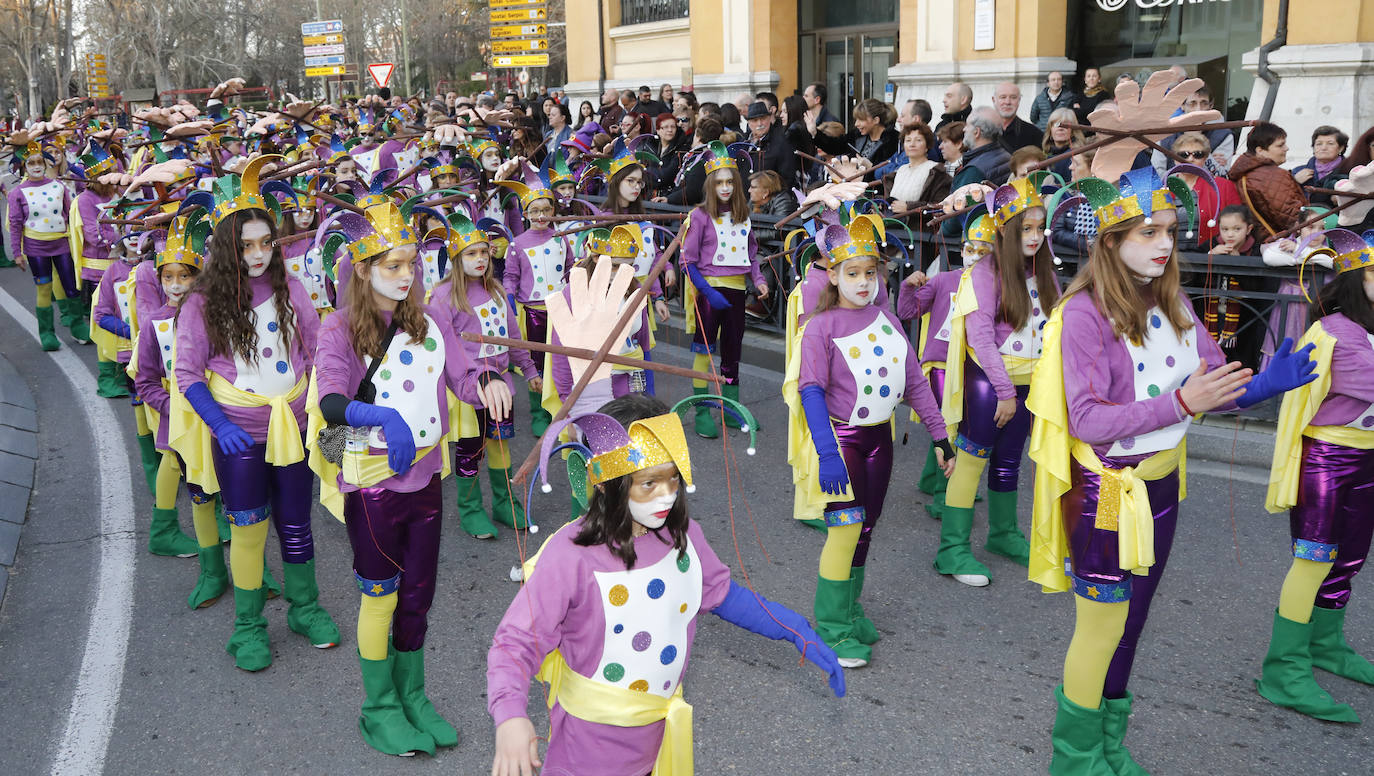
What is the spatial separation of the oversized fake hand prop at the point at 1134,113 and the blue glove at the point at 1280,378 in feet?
3.28

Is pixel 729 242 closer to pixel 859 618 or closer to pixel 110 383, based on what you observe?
pixel 859 618

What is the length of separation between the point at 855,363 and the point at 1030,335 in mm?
1253

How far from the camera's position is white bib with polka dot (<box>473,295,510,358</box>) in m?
6.48

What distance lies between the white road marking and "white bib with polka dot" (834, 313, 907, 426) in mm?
3063

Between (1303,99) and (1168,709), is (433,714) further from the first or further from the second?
(1303,99)

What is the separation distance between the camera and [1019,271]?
539 centimetres

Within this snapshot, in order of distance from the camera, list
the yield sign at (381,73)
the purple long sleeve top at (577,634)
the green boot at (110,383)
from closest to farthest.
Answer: the purple long sleeve top at (577,634)
the green boot at (110,383)
the yield sign at (381,73)

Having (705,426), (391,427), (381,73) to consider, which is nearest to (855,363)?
(391,427)

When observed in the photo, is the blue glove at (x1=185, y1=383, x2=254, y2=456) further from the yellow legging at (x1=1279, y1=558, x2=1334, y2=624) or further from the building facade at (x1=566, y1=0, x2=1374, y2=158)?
the building facade at (x1=566, y1=0, x2=1374, y2=158)

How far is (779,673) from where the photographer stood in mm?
4828

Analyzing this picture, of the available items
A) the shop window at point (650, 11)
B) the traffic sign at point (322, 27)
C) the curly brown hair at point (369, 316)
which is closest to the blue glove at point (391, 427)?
the curly brown hair at point (369, 316)

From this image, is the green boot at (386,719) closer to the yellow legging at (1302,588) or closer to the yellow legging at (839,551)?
the yellow legging at (839,551)

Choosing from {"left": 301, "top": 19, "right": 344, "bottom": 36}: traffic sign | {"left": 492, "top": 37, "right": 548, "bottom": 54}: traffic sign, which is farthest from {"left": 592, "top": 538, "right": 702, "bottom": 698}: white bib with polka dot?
{"left": 301, "top": 19, "right": 344, "bottom": 36}: traffic sign

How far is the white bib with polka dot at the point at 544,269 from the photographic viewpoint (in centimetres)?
757
